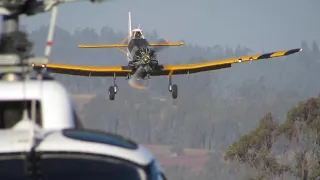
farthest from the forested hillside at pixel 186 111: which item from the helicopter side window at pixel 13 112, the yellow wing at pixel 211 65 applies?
the helicopter side window at pixel 13 112

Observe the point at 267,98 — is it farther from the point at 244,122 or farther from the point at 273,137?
the point at 273,137

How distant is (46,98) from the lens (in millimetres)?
5230

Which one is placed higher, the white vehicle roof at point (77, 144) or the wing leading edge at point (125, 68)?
the white vehicle roof at point (77, 144)

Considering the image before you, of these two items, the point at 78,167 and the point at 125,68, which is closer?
the point at 78,167

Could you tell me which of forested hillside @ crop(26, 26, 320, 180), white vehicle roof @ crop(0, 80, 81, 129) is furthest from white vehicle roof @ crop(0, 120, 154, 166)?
forested hillside @ crop(26, 26, 320, 180)

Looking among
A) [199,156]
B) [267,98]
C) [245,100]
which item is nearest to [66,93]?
[199,156]

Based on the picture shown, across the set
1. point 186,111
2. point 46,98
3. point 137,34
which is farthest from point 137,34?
point 186,111

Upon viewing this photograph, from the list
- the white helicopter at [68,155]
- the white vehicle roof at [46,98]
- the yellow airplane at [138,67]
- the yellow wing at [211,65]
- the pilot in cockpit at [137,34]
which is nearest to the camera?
the white helicopter at [68,155]

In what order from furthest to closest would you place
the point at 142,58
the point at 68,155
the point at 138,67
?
1. the point at 138,67
2. the point at 142,58
3. the point at 68,155

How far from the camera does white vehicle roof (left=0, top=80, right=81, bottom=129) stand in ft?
16.8

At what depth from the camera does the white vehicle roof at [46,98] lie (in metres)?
5.11

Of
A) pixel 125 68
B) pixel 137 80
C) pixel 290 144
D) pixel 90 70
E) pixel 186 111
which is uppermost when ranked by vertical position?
pixel 125 68

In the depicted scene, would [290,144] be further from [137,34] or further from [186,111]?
[186,111]

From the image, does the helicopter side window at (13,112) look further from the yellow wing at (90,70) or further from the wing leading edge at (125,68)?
the yellow wing at (90,70)
